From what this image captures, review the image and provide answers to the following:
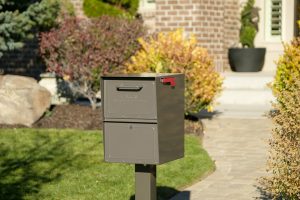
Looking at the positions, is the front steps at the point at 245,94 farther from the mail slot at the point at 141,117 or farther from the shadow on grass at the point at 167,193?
the mail slot at the point at 141,117

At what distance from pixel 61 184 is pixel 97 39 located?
224 inches

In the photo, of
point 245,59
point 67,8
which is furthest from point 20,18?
point 245,59

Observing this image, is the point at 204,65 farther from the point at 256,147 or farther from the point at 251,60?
the point at 251,60

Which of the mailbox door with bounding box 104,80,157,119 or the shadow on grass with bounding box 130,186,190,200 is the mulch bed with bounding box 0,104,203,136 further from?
the mailbox door with bounding box 104,80,157,119

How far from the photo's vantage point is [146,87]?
7098mm

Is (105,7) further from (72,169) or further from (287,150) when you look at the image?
(287,150)

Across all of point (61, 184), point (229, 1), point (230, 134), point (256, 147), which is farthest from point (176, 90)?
point (229, 1)

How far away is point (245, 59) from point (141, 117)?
1278cm

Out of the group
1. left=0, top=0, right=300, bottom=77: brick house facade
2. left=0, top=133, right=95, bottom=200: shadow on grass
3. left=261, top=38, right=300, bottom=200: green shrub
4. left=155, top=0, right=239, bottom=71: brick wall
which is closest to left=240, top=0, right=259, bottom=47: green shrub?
left=0, top=0, right=300, bottom=77: brick house facade

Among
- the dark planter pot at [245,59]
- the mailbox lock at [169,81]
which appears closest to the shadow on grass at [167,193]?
the mailbox lock at [169,81]

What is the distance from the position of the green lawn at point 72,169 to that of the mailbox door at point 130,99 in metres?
2.11

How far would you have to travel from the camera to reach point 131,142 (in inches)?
283

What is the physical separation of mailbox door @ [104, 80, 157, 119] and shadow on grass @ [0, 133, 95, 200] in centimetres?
246

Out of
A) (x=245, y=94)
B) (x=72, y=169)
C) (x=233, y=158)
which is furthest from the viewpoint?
(x=245, y=94)
